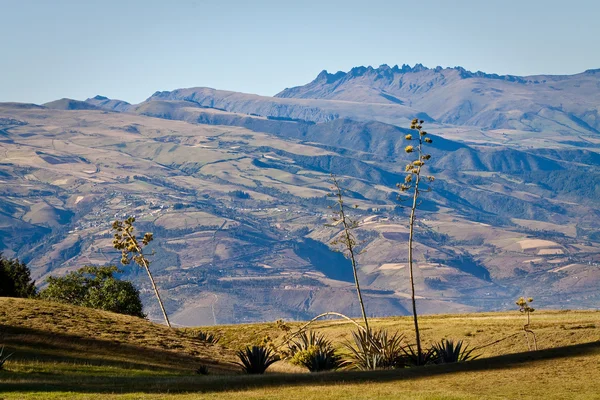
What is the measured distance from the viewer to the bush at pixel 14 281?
8525 cm

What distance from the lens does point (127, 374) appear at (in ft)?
128

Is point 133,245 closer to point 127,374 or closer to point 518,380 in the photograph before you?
point 127,374

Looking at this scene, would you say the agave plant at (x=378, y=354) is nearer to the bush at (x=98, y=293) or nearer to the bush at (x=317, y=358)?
the bush at (x=317, y=358)

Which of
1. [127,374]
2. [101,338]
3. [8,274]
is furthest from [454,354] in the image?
[8,274]

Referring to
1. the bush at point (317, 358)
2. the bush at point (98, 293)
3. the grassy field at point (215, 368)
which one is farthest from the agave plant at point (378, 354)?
the bush at point (98, 293)

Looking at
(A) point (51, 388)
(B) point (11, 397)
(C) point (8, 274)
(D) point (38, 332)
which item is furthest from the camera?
(C) point (8, 274)

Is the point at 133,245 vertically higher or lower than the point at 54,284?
higher

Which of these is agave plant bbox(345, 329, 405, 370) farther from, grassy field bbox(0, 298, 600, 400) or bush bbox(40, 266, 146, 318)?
bush bbox(40, 266, 146, 318)

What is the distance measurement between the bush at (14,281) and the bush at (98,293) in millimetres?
2483

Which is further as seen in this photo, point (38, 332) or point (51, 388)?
point (38, 332)

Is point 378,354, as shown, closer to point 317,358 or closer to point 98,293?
point 317,358

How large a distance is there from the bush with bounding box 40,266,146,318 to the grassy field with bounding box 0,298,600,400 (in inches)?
972

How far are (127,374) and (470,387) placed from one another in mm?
16224

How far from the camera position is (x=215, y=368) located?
4666cm
